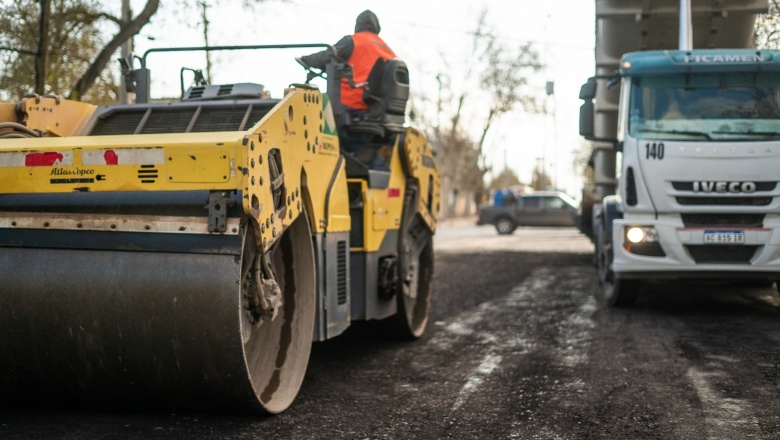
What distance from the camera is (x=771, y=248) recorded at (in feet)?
30.4

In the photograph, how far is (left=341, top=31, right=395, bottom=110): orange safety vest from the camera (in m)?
7.29

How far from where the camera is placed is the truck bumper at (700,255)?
9.27 metres

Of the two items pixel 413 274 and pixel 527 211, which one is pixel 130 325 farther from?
pixel 527 211

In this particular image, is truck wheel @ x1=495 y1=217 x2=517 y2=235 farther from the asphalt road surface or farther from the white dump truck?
the white dump truck

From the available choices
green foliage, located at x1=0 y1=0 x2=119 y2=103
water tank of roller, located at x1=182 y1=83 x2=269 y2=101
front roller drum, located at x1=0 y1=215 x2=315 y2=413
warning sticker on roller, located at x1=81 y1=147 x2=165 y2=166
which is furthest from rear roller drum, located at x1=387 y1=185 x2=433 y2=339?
green foliage, located at x1=0 y1=0 x2=119 y2=103

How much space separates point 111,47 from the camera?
12336 mm

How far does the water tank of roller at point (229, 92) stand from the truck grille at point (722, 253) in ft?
16.2

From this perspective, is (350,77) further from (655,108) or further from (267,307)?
(655,108)

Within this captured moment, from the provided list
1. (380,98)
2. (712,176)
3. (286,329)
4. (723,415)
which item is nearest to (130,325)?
(286,329)

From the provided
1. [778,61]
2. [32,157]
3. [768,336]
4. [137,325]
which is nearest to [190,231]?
[137,325]

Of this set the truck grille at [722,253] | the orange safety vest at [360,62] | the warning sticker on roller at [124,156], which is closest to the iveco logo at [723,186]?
the truck grille at [722,253]

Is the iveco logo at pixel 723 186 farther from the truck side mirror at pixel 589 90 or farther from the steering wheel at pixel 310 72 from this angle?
the steering wheel at pixel 310 72

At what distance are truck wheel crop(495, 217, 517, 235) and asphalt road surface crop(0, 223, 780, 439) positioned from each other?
912 inches

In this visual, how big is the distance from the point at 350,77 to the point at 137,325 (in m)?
2.95
